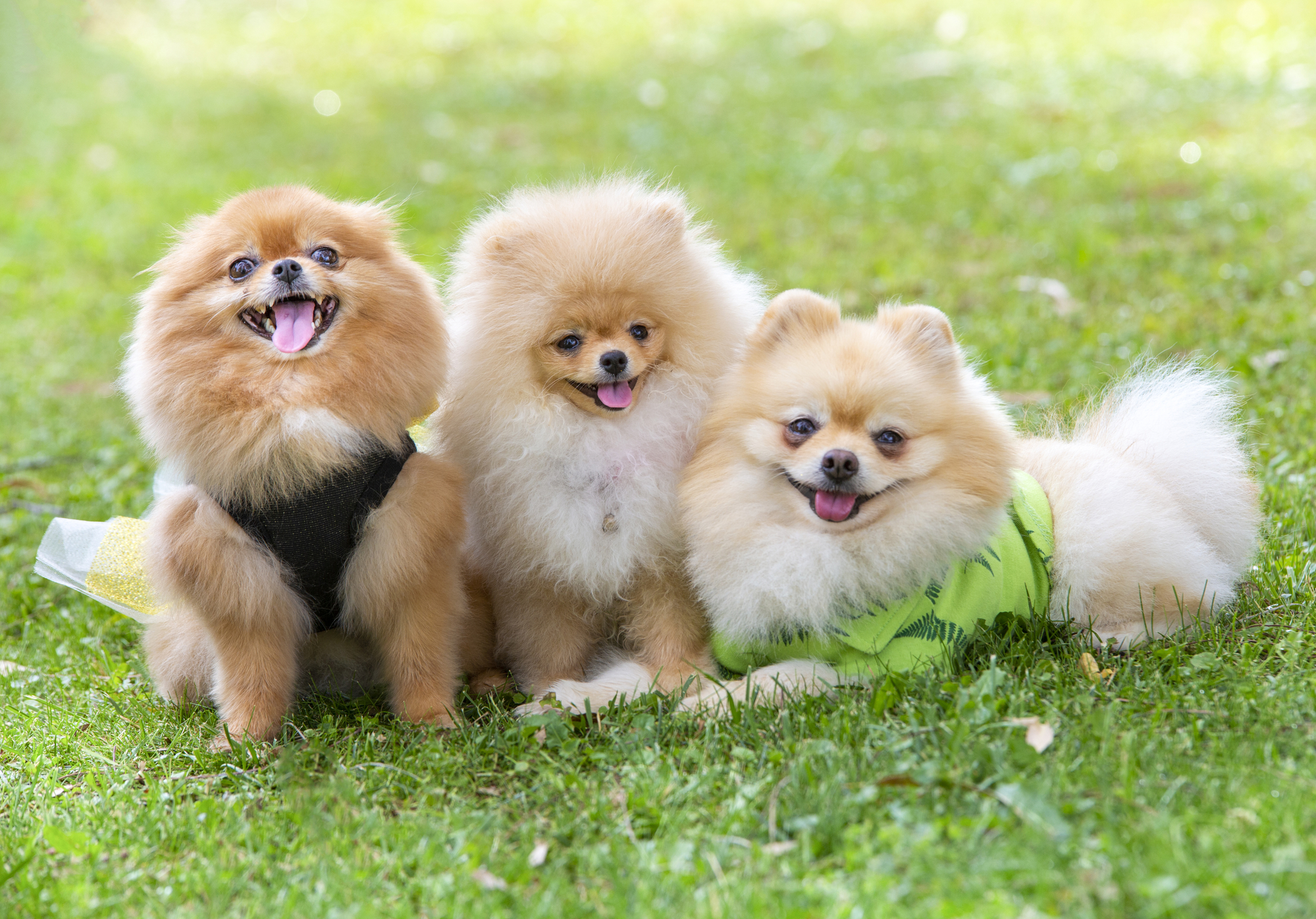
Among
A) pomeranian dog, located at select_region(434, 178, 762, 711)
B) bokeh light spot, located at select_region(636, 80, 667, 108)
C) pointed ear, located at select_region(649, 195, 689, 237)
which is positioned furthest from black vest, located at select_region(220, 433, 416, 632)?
bokeh light spot, located at select_region(636, 80, 667, 108)

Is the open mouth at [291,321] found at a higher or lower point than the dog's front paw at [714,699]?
higher

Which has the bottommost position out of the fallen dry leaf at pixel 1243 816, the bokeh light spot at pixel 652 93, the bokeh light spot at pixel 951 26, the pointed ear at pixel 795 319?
the fallen dry leaf at pixel 1243 816

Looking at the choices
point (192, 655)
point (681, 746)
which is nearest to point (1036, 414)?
point (681, 746)

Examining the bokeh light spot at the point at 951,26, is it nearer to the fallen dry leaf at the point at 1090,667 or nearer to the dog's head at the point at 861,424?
the dog's head at the point at 861,424

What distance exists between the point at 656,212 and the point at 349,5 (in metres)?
14.5

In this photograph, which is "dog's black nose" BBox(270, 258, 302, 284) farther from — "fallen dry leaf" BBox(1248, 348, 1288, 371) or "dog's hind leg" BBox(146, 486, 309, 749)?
"fallen dry leaf" BBox(1248, 348, 1288, 371)

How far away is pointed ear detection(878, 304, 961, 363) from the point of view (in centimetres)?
338

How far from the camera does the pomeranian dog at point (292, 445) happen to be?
10.5ft

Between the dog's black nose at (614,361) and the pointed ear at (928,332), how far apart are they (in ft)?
2.76

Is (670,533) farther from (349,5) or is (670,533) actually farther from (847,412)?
(349,5)

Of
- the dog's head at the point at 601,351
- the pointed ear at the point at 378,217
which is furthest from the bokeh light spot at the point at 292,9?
the dog's head at the point at 601,351

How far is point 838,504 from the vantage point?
327cm

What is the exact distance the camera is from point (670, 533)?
11.6 feet

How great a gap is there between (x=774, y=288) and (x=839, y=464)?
374 cm
